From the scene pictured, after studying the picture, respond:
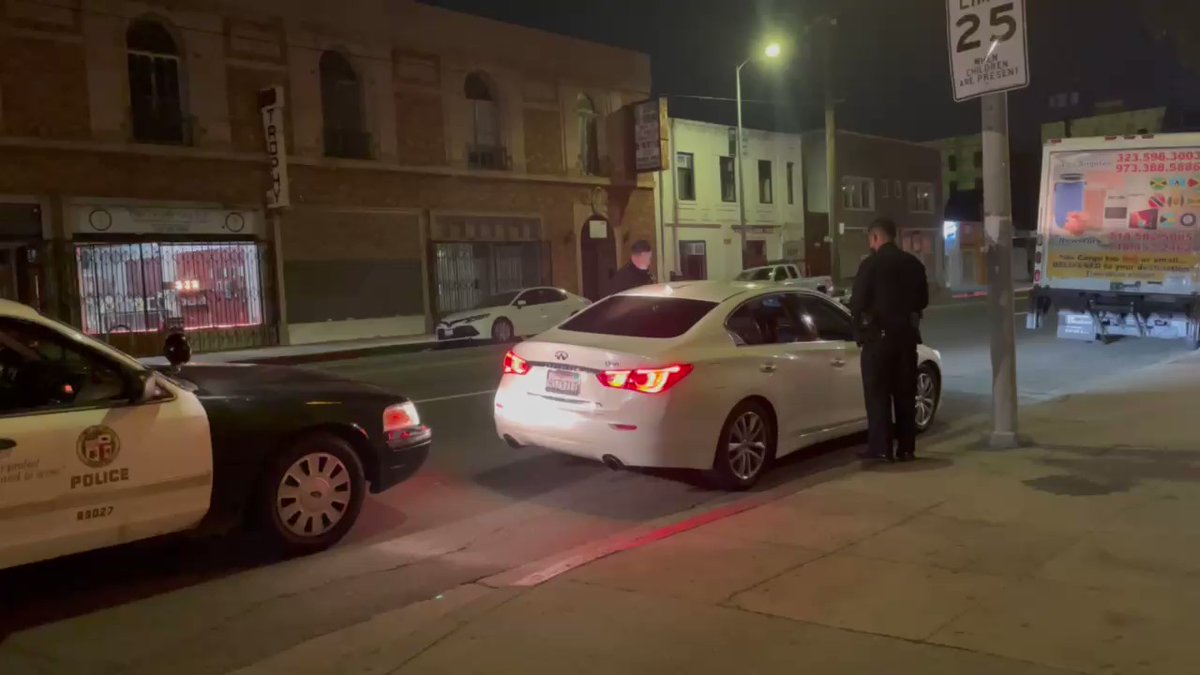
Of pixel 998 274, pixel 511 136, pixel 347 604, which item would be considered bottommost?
pixel 347 604

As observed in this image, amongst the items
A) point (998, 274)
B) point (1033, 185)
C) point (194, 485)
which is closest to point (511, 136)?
point (998, 274)

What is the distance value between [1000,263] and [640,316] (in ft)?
9.59

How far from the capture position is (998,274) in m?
8.17

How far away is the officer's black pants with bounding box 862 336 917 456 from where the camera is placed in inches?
303

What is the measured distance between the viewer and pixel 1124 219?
1505 cm

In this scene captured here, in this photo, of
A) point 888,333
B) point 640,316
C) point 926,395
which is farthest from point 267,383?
point 926,395

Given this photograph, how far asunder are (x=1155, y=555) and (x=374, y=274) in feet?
74.0

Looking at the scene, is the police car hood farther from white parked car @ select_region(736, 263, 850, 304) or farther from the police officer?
white parked car @ select_region(736, 263, 850, 304)

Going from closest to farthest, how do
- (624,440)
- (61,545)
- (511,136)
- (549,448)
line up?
(61,545)
(624,440)
(549,448)
(511,136)

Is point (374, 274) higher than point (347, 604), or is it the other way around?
point (374, 274)

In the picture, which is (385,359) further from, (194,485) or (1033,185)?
(1033,185)

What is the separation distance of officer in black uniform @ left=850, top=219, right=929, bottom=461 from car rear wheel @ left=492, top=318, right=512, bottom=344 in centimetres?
1612

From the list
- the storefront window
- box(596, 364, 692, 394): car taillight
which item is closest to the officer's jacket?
box(596, 364, 692, 394): car taillight

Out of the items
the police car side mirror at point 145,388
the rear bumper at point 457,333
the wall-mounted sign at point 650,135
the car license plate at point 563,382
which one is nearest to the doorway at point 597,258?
the wall-mounted sign at point 650,135
